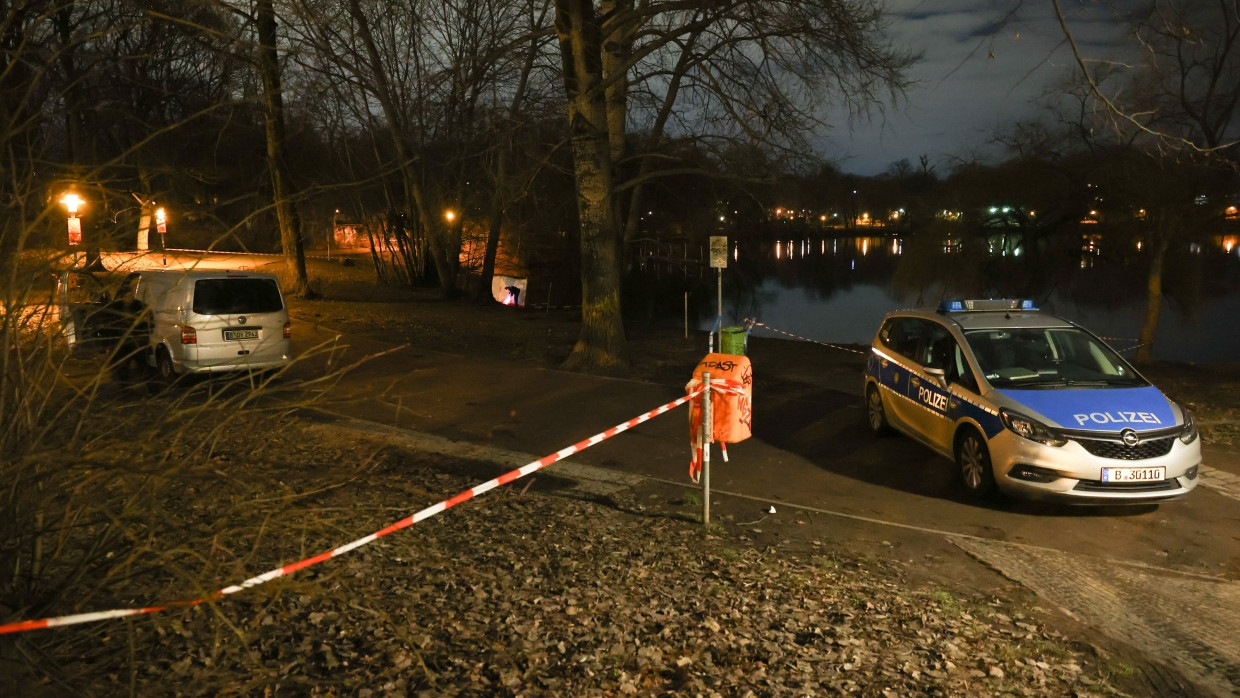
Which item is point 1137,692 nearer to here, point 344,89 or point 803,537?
point 803,537

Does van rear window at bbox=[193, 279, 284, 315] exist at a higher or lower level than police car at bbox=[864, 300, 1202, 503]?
higher

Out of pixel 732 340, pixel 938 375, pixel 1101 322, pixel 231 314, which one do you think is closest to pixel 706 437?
pixel 938 375

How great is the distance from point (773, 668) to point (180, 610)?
296 centimetres

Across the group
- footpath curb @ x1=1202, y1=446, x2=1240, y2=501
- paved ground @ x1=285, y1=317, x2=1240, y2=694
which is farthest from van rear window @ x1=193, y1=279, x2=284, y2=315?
footpath curb @ x1=1202, y1=446, x2=1240, y2=501

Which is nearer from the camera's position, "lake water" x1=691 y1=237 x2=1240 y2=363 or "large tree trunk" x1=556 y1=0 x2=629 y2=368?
"large tree trunk" x1=556 y1=0 x2=629 y2=368

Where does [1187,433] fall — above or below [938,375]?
below

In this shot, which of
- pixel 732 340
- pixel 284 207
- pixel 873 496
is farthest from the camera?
pixel 284 207

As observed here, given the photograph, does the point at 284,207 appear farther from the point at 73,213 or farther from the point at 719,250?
the point at 73,213

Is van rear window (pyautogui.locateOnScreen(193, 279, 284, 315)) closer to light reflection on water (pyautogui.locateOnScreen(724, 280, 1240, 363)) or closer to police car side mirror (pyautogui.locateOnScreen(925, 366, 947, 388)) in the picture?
police car side mirror (pyautogui.locateOnScreen(925, 366, 947, 388))

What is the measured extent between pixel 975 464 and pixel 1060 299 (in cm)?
2924

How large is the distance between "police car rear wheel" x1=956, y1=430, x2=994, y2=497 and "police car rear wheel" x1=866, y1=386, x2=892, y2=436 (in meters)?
2.09

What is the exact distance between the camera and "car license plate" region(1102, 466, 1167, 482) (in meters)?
7.68

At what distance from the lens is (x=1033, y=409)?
806cm

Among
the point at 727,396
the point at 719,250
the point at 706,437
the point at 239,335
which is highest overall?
the point at 719,250
